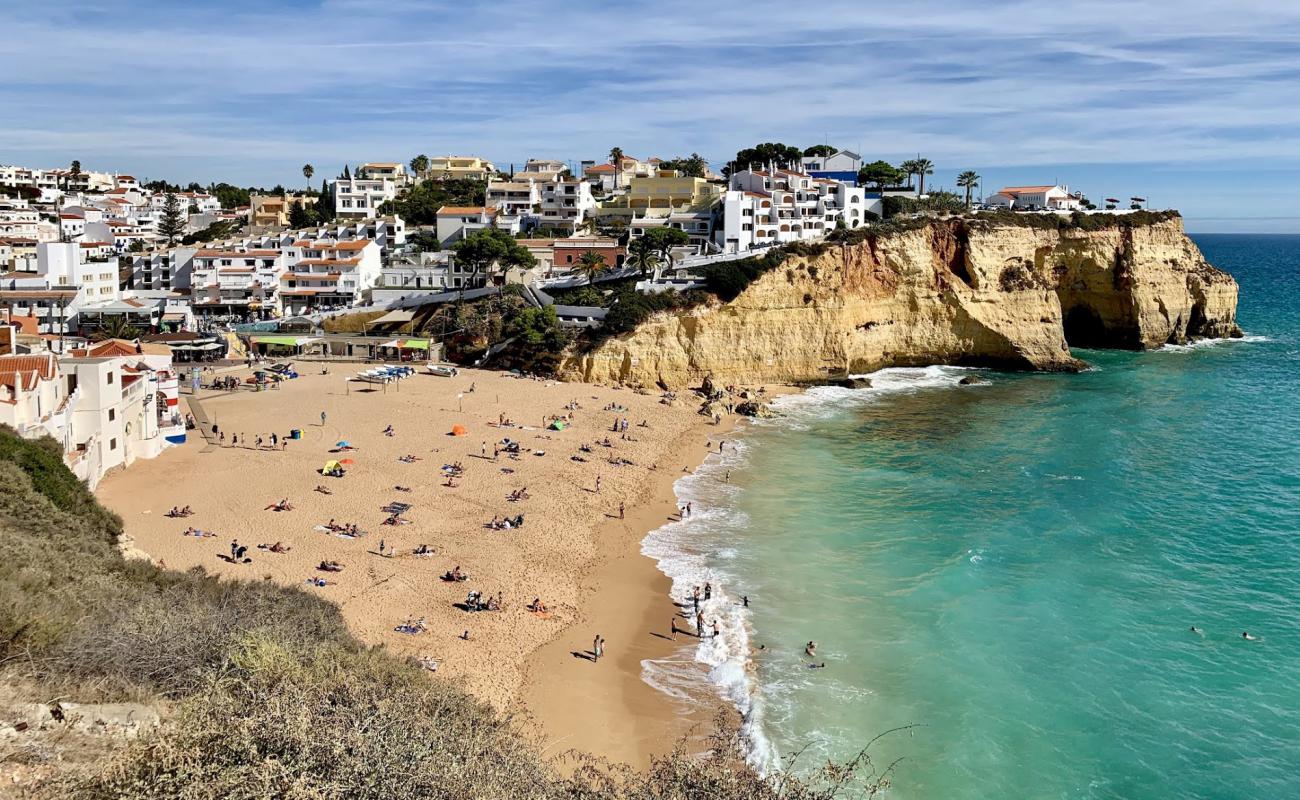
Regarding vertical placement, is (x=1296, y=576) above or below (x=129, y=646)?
below

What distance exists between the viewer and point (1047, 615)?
22109 mm

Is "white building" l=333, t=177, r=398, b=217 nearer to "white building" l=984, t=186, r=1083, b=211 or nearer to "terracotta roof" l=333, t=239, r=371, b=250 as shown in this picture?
"terracotta roof" l=333, t=239, r=371, b=250

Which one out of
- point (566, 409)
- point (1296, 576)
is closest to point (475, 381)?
point (566, 409)

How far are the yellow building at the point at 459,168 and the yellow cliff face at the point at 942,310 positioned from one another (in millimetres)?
65178

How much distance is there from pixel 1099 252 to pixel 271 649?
65.2 meters

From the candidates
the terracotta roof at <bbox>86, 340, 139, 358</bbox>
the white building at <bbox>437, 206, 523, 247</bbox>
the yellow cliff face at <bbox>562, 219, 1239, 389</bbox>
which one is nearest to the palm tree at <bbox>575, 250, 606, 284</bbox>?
the yellow cliff face at <bbox>562, 219, 1239, 389</bbox>

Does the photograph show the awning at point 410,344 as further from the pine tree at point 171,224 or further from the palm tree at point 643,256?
the pine tree at point 171,224

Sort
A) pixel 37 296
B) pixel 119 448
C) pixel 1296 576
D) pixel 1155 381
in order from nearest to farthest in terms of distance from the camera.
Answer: pixel 1296 576 < pixel 119 448 < pixel 1155 381 < pixel 37 296

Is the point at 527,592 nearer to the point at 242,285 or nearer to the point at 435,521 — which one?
the point at 435,521

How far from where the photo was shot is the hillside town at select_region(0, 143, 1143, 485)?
33906 millimetres

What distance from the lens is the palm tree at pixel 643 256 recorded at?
55.2 m

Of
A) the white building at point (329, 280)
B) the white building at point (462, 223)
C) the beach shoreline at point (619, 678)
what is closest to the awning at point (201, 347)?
the white building at point (329, 280)

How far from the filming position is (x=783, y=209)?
219 ft

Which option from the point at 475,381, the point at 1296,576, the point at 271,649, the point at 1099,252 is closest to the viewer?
the point at 271,649
